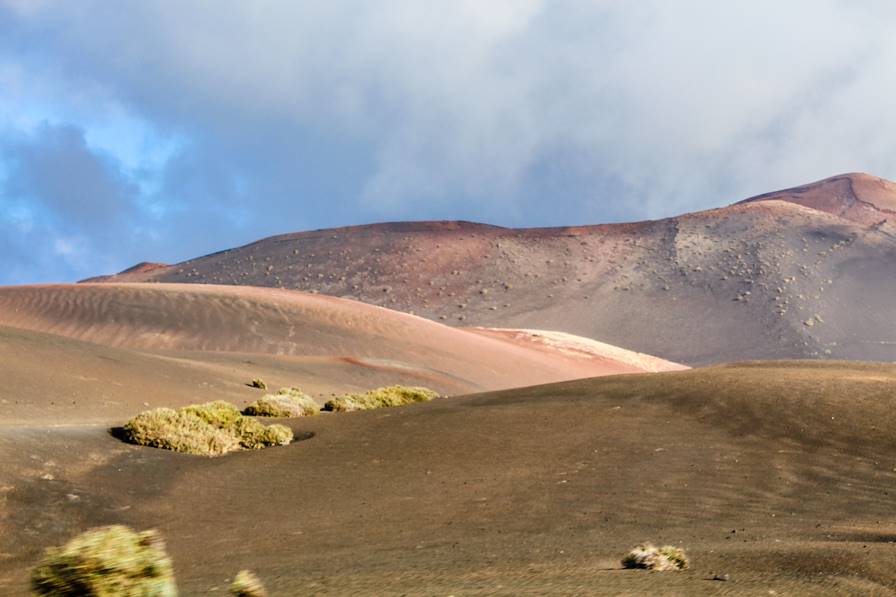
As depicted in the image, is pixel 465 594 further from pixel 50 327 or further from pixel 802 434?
Result: pixel 50 327

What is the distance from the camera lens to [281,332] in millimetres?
44281

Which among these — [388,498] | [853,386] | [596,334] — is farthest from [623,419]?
[596,334]

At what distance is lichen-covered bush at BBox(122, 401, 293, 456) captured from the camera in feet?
46.2

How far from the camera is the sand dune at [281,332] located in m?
39.5

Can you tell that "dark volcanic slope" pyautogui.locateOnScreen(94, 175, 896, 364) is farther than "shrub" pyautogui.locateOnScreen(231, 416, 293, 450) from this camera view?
Yes

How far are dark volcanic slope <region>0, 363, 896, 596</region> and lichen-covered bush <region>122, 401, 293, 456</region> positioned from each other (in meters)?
0.43

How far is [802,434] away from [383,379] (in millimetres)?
23459

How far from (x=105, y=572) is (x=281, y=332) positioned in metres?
39.4

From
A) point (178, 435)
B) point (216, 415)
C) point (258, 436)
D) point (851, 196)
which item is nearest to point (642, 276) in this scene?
point (851, 196)

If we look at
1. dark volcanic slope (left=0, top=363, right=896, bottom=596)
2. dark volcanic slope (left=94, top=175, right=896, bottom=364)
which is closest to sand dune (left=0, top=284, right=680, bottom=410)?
dark volcanic slope (left=0, top=363, right=896, bottom=596)

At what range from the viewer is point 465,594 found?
5801 mm

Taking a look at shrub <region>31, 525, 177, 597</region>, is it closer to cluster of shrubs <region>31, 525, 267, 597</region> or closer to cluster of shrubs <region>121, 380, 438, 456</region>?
cluster of shrubs <region>31, 525, 267, 597</region>

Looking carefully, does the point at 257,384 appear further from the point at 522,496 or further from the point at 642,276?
the point at 642,276

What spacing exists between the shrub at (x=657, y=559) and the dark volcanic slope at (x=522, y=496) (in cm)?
15
